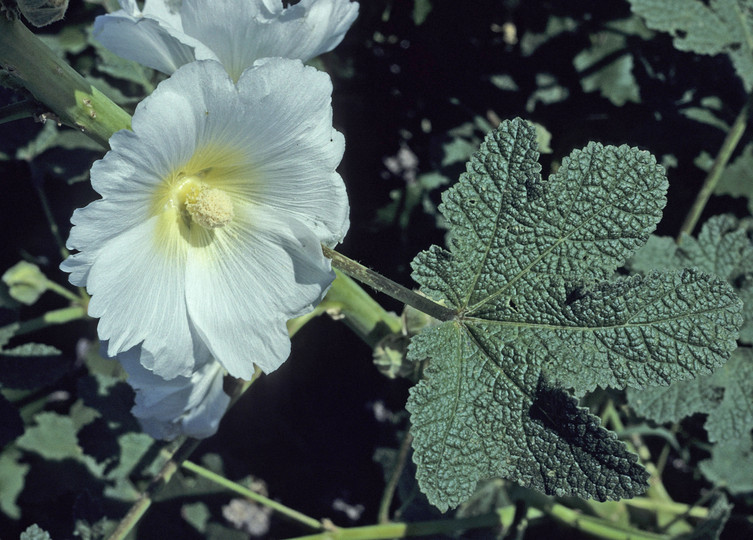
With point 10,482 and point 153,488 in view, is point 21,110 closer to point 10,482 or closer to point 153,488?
point 153,488

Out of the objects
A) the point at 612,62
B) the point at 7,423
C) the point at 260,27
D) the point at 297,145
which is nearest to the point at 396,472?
the point at 7,423

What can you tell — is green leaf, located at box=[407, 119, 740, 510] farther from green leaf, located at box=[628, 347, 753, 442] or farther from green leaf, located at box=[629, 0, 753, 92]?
green leaf, located at box=[629, 0, 753, 92]

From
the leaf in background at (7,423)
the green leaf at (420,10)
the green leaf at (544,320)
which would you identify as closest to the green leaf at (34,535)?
the leaf in background at (7,423)

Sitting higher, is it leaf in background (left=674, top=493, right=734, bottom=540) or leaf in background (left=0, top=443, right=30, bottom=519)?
leaf in background (left=674, top=493, right=734, bottom=540)

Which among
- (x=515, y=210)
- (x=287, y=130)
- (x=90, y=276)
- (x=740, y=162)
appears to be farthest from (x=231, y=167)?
(x=740, y=162)

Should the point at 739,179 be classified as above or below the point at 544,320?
below

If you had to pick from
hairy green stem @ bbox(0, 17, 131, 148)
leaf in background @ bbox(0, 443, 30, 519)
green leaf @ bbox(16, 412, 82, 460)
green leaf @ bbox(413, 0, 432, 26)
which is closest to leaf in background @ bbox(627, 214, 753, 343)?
green leaf @ bbox(413, 0, 432, 26)

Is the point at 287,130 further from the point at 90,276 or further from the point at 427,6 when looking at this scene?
the point at 427,6
